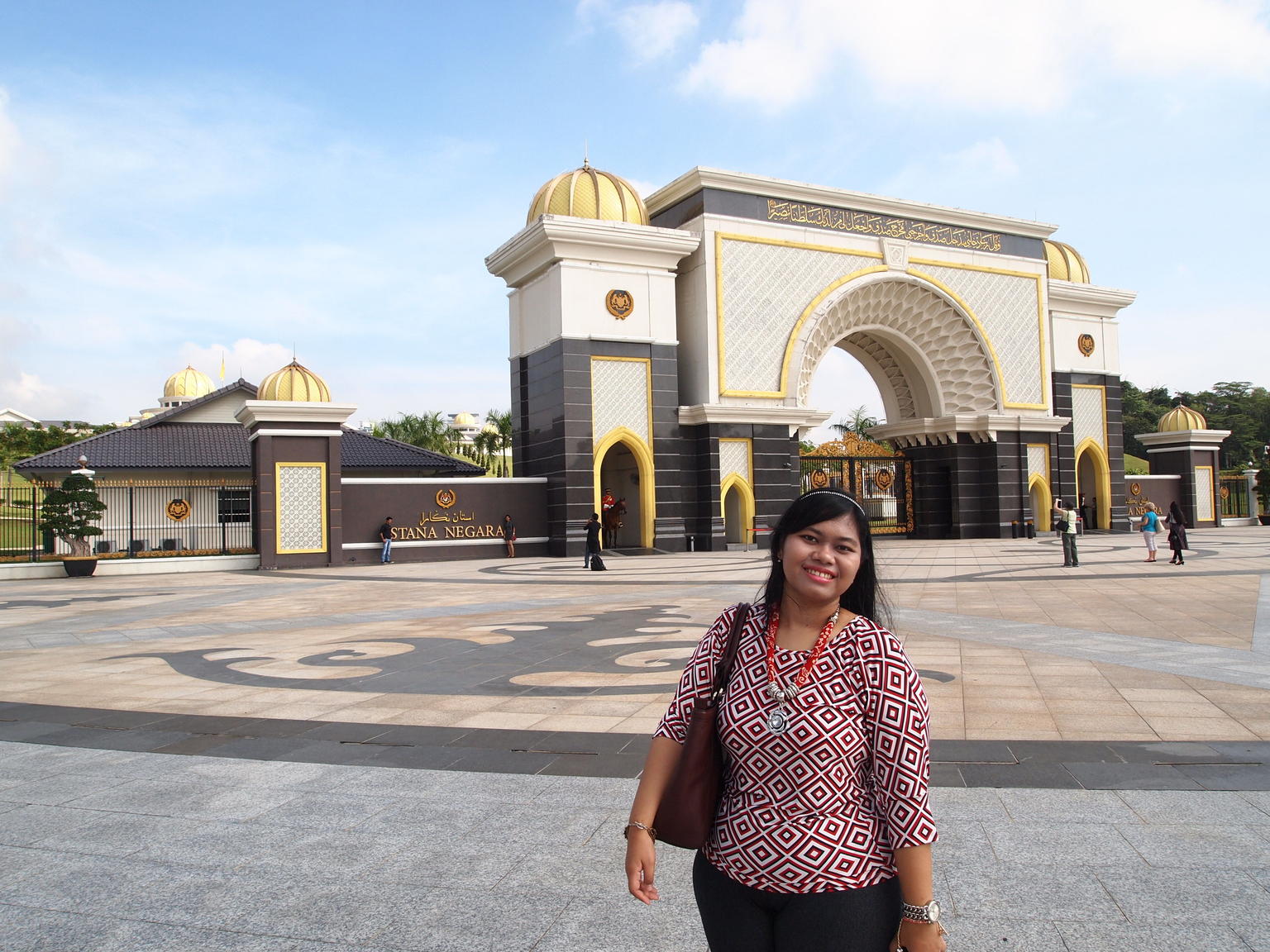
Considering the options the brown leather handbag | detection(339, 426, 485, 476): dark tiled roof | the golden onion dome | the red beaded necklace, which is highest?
the golden onion dome

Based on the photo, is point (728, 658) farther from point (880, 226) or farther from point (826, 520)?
point (880, 226)

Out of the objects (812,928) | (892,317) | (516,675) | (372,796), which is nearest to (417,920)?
(372,796)

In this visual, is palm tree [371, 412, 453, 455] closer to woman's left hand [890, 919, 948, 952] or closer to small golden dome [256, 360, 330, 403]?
small golden dome [256, 360, 330, 403]

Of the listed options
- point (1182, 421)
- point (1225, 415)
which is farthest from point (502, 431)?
point (1225, 415)

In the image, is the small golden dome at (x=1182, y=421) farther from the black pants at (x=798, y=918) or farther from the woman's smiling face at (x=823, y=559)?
the black pants at (x=798, y=918)

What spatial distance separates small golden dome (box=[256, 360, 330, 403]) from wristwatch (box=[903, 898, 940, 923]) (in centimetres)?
2269

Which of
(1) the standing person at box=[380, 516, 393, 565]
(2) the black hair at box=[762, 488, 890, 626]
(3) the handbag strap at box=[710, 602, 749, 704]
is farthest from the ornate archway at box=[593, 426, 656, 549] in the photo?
(3) the handbag strap at box=[710, 602, 749, 704]

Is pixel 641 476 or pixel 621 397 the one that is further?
pixel 641 476

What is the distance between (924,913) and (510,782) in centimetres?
309

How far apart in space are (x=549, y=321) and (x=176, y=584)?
1059cm

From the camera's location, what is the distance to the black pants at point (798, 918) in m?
1.92

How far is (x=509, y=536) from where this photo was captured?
79.2ft

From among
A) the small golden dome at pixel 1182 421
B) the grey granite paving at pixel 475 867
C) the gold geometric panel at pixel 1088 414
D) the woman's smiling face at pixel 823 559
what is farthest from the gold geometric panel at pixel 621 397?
the small golden dome at pixel 1182 421

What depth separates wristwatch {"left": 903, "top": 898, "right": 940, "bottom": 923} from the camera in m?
1.91
